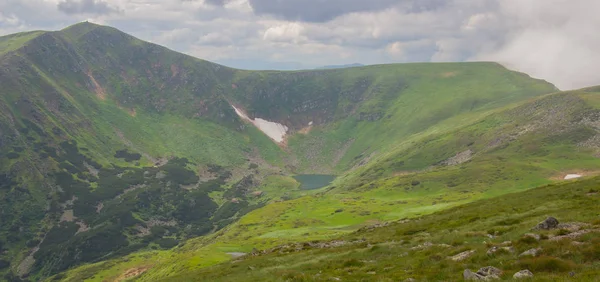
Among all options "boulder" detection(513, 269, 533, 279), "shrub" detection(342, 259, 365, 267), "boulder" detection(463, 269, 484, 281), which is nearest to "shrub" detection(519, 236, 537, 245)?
"boulder" detection(513, 269, 533, 279)

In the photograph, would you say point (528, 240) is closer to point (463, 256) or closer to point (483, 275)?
point (463, 256)

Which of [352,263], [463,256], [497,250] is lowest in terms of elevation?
[352,263]

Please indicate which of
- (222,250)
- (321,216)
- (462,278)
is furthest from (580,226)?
(321,216)

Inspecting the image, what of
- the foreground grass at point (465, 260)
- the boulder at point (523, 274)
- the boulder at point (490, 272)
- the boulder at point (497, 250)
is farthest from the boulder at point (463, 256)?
the boulder at point (523, 274)

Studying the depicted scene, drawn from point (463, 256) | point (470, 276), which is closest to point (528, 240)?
point (463, 256)

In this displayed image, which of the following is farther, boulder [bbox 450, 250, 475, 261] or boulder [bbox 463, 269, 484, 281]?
boulder [bbox 450, 250, 475, 261]

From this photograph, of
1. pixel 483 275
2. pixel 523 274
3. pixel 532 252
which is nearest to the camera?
pixel 523 274

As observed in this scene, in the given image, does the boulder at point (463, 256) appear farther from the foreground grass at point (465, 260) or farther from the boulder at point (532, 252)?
the boulder at point (532, 252)

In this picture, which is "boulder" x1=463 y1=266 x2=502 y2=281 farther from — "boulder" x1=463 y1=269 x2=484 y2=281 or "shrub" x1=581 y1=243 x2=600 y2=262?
"shrub" x1=581 y1=243 x2=600 y2=262
